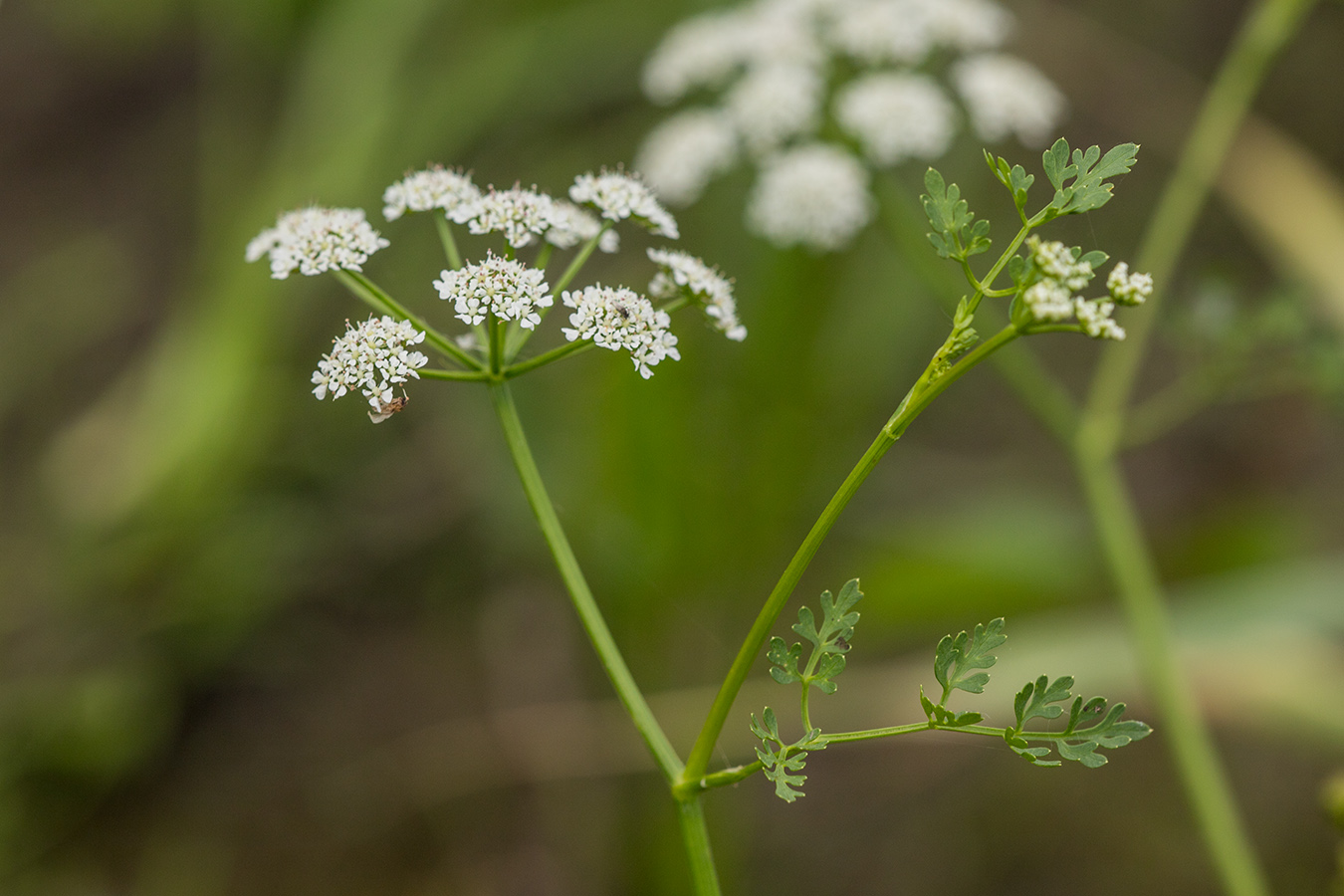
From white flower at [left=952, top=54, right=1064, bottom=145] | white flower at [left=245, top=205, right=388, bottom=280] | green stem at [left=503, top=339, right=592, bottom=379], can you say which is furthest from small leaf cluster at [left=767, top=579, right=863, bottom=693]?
white flower at [left=952, top=54, right=1064, bottom=145]

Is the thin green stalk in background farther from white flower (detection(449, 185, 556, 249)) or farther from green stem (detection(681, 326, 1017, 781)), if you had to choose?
white flower (detection(449, 185, 556, 249))

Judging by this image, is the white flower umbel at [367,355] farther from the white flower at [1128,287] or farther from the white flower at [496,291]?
the white flower at [1128,287]

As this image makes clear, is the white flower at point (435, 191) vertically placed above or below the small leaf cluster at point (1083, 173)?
above

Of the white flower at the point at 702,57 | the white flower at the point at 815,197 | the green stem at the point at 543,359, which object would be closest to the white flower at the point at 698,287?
the green stem at the point at 543,359

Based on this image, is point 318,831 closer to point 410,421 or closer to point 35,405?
point 410,421

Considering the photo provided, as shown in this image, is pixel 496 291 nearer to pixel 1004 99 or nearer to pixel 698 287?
pixel 698 287

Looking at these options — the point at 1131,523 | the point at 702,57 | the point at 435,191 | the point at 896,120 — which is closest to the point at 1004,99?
the point at 896,120

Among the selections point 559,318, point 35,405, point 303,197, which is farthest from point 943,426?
point 35,405
